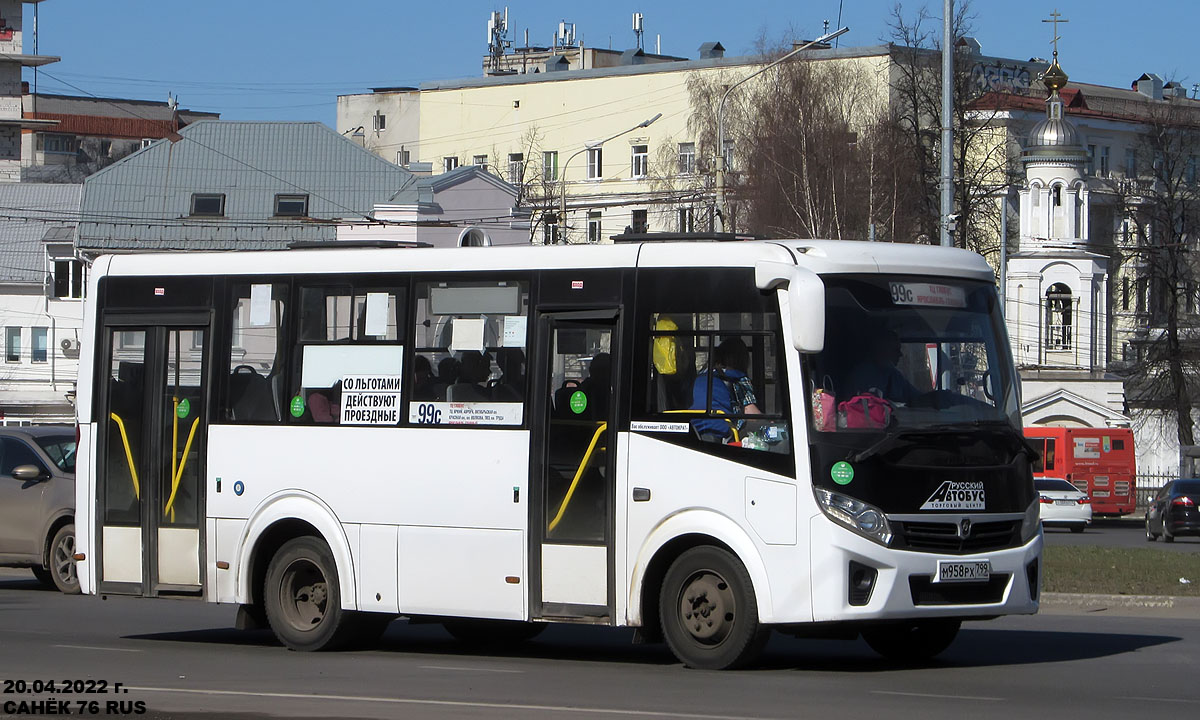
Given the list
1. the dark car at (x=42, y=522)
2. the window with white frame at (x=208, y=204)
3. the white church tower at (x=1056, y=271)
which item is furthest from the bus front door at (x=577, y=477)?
the white church tower at (x=1056, y=271)

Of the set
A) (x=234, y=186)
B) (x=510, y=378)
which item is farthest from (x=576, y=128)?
(x=510, y=378)

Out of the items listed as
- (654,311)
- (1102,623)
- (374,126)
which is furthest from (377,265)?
(374,126)

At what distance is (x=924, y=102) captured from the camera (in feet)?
246

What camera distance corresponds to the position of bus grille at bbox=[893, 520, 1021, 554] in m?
12.2

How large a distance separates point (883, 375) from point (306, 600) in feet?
16.6

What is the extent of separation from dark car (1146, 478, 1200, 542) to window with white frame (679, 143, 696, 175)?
1878 inches

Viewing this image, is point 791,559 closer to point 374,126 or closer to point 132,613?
point 132,613

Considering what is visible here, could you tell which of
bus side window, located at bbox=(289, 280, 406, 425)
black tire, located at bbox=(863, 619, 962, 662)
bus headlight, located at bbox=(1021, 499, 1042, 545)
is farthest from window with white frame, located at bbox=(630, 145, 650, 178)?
bus headlight, located at bbox=(1021, 499, 1042, 545)

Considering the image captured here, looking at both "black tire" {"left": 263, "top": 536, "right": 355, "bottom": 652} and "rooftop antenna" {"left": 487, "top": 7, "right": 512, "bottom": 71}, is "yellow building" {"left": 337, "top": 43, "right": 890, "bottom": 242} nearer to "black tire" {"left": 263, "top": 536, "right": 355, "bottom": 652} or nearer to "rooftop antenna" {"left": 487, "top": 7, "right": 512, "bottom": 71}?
"rooftop antenna" {"left": 487, "top": 7, "right": 512, "bottom": 71}

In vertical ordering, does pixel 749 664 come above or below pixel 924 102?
below

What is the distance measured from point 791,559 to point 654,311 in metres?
2.08

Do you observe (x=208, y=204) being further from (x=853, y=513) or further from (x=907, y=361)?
(x=853, y=513)

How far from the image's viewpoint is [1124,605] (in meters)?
18.2

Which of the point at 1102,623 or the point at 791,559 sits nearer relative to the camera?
the point at 791,559
